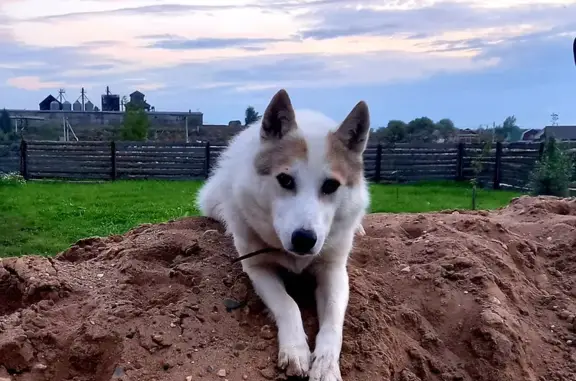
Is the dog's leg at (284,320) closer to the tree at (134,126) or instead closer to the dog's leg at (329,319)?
the dog's leg at (329,319)

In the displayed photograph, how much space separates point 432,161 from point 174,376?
17.3 meters

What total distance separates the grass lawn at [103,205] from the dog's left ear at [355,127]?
611 centimetres

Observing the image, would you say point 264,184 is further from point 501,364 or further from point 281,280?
point 501,364

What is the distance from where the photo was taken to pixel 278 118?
3.57 metres

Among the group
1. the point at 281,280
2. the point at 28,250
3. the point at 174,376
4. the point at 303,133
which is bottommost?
the point at 28,250

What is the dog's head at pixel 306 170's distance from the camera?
3104mm

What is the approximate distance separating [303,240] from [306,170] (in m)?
0.43

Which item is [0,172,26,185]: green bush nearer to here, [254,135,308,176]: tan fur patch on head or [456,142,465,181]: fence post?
[456,142,465,181]: fence post

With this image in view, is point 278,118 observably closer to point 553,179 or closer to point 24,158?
point 553,179

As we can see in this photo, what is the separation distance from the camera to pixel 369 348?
340 cm

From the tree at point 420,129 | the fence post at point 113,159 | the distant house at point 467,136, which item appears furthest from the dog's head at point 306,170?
the tree at point 420,129

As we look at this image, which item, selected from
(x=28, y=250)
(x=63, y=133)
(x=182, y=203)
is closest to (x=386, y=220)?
(x=28, y=250)

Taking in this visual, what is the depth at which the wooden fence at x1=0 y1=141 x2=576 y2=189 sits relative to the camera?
1931 centimetres

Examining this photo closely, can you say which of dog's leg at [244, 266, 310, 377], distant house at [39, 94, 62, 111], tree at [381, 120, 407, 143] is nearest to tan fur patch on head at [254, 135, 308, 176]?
dog's leg at [244, 266, 310, 377]
